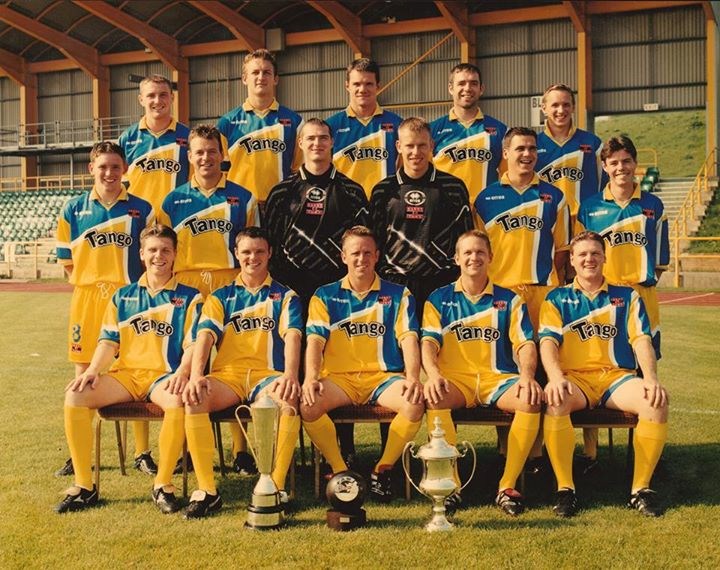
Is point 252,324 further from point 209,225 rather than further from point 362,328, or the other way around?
point 209,225

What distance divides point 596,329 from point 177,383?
2197 millimetres

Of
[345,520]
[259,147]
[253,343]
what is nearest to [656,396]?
[345,520]

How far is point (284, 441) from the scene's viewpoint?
4312 millimetres

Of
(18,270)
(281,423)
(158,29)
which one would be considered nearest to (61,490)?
(281,423)

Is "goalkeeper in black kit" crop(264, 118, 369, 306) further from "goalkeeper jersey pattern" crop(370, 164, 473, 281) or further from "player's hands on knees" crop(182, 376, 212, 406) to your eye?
"player's hands on knees" crop(182, 376, 212, 406)

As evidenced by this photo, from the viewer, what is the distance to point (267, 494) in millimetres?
3984

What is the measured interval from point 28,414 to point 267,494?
11.7 feet

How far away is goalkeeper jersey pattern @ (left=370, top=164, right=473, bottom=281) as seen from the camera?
4.88 metres

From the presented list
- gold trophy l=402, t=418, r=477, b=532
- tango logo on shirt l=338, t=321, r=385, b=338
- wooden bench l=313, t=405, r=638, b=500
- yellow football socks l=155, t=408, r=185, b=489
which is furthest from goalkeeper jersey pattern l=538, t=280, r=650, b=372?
yellow football socks l=155, t=408, r=185, b=489

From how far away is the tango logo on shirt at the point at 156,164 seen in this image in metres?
5.64

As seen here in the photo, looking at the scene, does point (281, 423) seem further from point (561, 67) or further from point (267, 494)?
point (561, 67)

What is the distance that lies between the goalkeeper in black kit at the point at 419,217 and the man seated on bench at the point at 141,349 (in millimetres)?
1136

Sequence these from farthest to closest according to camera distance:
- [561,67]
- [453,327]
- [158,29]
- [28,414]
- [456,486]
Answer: [158,29]
[561,67]
[28,414]
[453,327]
[456,486]

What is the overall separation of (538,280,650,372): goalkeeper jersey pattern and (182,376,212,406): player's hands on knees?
1.77m
